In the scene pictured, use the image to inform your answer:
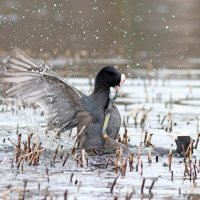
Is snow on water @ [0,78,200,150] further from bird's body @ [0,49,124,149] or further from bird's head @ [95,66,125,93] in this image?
bird's head @ [95,66,125,93]

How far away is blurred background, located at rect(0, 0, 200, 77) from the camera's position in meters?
15.2

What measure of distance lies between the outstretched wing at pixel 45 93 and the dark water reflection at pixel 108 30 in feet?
17.8

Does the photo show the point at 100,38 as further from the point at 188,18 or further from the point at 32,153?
the point at 32,153

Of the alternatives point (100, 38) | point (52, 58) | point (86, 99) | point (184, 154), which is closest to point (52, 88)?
point (86, 99)

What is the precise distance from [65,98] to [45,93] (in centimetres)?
21

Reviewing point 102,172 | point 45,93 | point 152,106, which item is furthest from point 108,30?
point 102,172

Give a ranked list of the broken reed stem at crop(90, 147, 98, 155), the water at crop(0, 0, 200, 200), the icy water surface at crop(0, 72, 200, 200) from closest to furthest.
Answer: the icy water surface at crop(0, 72, 200, 200), the water at crop(0, 0, 200, 200), the broken reed stem at crop(90, 147, 98, 155)

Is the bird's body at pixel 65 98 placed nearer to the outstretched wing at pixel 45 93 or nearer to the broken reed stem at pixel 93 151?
the outstretched wing at pixel 45 93

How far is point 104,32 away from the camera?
1878cm

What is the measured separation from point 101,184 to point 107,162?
Answer: 72 centimetres

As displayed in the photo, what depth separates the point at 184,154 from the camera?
26.1ft

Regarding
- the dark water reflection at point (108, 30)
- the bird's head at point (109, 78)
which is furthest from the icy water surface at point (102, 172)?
the dark water reflection at point (108, 30)

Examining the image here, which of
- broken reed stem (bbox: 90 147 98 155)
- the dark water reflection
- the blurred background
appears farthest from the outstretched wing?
the dark water reflection

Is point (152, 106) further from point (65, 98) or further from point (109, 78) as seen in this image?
point (65, 98)
